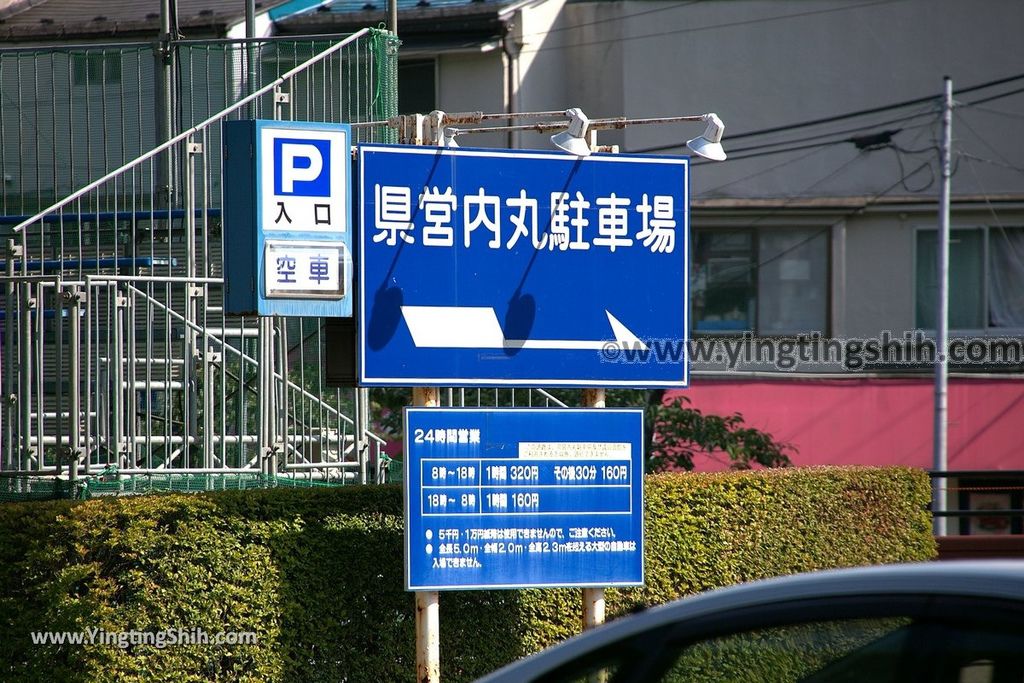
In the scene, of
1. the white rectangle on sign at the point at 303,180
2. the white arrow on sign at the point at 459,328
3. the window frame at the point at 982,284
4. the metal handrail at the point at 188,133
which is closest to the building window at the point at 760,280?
the window frame at the point at 982,284

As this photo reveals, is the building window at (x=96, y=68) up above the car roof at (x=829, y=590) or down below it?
above

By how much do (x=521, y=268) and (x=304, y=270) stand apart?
4.17 feet

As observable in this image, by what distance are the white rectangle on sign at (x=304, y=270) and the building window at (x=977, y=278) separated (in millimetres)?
14966

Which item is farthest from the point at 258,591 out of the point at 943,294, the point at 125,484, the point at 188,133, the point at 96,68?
the point at 943,294

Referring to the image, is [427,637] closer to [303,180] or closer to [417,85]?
[303,180]

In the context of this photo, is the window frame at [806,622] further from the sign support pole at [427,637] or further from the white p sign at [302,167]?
the white p sign at [302,167]

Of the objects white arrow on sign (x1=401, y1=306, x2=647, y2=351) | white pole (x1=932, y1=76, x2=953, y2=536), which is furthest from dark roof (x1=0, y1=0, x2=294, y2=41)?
white arrow on sign (x1=401, y1=306, x2=647, y2=351)

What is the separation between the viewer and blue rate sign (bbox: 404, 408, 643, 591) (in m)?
7.29

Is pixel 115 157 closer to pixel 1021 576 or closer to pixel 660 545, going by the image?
pixel 660 545

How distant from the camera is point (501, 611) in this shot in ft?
26.2

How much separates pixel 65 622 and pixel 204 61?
6210 millimetres

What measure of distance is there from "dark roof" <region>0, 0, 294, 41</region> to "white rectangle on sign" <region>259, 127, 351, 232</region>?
9.63 metres

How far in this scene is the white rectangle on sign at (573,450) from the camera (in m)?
7.43

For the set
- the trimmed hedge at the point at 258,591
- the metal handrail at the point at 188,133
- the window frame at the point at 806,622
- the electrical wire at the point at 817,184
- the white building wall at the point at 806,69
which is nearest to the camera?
the window frame at the point at 806,622
